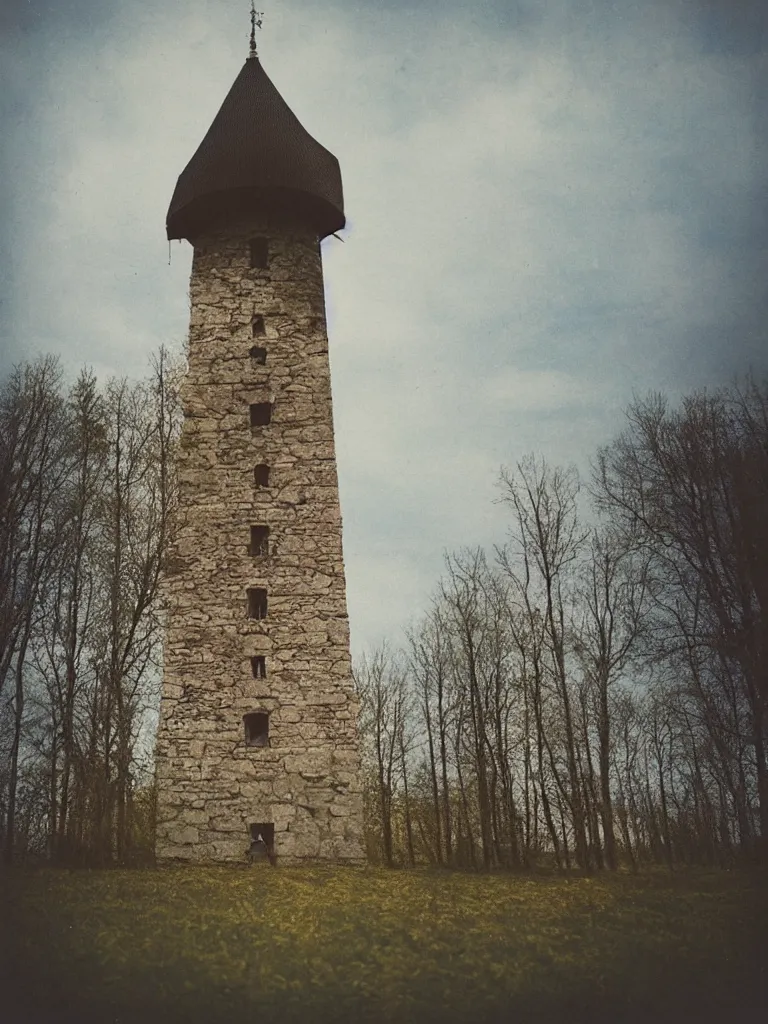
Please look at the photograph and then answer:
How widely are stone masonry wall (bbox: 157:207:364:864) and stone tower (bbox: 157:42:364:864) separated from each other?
0.08ft

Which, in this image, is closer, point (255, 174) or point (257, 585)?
point (257, 585)

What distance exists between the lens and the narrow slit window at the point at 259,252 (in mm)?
16812

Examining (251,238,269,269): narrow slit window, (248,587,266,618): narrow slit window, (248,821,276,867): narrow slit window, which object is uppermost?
(251,238,269,269): narrow slit window

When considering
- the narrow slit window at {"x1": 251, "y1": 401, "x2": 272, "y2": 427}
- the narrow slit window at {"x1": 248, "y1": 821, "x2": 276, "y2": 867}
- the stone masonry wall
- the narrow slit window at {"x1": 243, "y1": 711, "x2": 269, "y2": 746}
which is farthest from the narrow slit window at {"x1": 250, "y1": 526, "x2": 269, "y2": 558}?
the narrow slit window at {"x1": 248, "y1": 821, "x2": 276, "y2": 867}

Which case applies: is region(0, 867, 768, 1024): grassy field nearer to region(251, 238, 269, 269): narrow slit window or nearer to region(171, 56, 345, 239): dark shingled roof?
region(251, 238, 269, 269): narrow slit window

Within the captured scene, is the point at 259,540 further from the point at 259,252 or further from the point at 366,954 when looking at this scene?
the point at 366,954

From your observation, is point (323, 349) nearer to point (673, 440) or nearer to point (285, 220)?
point (285, 220)

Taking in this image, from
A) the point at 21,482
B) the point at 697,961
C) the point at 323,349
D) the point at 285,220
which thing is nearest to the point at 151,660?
the point at 21,482

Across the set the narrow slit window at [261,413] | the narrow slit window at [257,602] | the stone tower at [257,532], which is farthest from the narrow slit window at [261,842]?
the narrow slit window at [261,413]

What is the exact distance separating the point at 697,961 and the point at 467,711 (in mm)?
15388

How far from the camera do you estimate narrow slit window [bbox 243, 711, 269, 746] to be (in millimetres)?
13508

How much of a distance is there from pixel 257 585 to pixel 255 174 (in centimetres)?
801

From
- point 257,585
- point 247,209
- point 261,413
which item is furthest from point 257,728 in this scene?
point 247,209

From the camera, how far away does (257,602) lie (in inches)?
568
